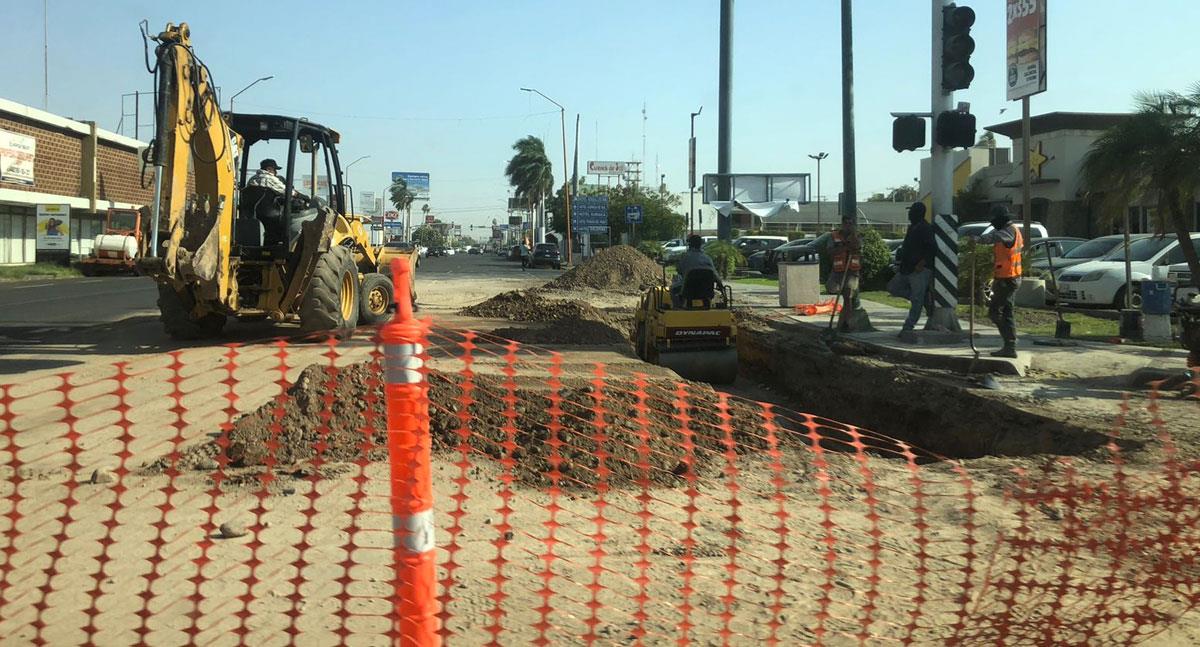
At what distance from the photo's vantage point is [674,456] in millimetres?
7102

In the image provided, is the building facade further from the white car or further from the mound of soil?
the white car

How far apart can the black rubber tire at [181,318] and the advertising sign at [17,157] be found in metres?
36.7

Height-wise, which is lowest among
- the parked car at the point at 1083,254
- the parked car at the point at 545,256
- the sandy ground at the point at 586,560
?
the sandy ground at the point at 586,560

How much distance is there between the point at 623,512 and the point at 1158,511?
274 cm

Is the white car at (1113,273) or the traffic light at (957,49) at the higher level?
the traffic light at (957,49)

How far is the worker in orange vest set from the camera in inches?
473

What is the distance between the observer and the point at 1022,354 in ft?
41.4

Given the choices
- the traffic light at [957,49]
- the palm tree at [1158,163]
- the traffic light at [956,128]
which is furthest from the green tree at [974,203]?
the traffic light at [957,49]

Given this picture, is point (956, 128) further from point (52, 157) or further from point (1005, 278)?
point (52, 157)

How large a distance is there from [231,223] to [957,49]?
987 cm

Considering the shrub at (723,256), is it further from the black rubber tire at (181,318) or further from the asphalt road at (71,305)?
the black rubber tire at (181,318)

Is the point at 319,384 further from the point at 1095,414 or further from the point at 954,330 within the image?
the point at 954,330

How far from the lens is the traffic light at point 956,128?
1459 centimetres

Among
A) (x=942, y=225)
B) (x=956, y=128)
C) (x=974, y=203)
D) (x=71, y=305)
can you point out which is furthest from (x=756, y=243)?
(x=956, y=128)
